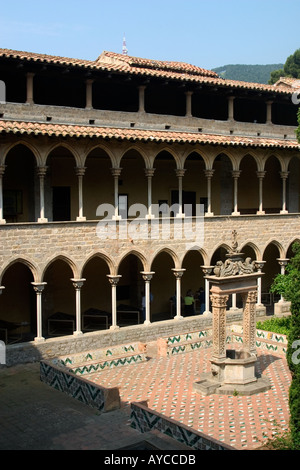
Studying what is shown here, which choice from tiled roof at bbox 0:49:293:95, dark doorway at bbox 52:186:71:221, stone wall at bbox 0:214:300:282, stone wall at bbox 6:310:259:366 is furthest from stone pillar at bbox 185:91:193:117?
stone wall at bbox 6:310:259:366

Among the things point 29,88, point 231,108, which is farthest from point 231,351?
point 231,108

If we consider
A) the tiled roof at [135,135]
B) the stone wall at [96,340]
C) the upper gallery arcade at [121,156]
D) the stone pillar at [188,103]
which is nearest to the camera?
the tiled roof at [135,135]

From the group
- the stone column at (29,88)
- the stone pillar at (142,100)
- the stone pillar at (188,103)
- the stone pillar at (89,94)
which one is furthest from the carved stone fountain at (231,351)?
the stone pillar at (188,103)

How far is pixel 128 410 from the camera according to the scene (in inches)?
574

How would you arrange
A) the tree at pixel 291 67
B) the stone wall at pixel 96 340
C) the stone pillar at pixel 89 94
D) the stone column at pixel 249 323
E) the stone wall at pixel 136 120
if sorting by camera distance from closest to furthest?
the stone column at pixel 249 323
the stone wall at pixel 96 340
the stone wall at pixel 136 120
the stone pillar at pixel 89 94
the tree at pixel 291 67

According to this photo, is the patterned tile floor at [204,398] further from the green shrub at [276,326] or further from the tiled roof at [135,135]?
the tiled roof at [135,135]

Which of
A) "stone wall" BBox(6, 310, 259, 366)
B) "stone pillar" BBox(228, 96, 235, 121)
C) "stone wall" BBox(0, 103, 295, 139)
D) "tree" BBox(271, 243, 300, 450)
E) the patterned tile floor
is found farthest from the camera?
"stone pillar" BBox(228, 96, 235, 121)

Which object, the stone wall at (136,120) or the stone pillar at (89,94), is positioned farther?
the stone pillar at (89,94)

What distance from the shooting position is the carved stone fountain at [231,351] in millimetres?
16266

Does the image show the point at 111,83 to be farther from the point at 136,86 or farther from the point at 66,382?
the point at 66,382

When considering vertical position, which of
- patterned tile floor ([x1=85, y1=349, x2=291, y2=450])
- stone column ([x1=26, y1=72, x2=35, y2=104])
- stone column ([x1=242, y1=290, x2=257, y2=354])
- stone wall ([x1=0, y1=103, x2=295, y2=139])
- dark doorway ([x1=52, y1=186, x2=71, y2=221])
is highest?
stone column ([x1=26, y1=72, x2=35, y2=104])

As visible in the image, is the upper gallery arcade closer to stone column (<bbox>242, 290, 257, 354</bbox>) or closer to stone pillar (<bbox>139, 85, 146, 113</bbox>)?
stone pillar (<bbox>139, 85, 146, 113</bbox>)

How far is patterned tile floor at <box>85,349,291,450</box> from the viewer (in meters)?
13.5

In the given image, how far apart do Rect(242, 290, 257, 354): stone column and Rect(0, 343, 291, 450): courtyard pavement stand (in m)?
1.20
